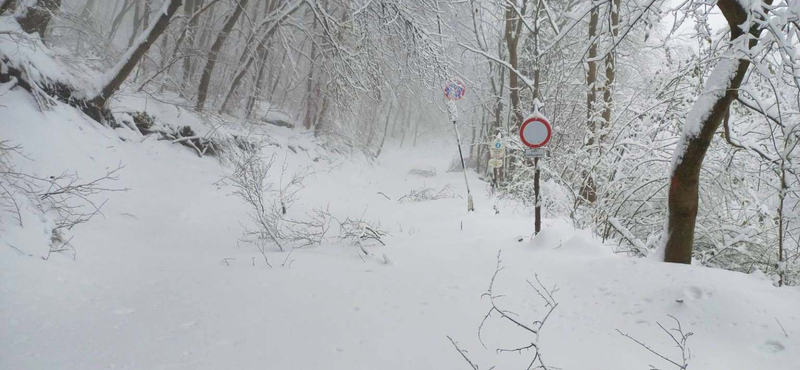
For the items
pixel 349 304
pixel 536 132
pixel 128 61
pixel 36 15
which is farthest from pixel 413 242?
pixel 36 15

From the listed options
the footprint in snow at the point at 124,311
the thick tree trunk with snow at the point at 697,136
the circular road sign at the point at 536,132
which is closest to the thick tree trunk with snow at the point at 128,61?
the footprint in snow at the point at 124,311

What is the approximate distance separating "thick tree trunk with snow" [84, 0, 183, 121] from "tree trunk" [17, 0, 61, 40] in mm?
1106

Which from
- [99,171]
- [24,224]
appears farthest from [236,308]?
[99,171]

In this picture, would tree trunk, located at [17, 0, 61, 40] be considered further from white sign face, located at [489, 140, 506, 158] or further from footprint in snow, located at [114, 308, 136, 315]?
white sign face, located at [489, 140, 506, 158]

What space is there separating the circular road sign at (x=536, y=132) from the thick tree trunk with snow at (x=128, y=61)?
6.00 m

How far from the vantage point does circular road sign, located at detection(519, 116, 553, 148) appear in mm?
5027

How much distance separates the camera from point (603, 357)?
2389mm

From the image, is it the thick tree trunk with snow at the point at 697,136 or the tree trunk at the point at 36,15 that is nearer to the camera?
the thick tree trunk with snow at the point at 697,136

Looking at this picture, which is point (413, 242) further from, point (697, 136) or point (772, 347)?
point (772, 347)

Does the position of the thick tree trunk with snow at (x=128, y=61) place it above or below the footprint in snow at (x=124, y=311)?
above

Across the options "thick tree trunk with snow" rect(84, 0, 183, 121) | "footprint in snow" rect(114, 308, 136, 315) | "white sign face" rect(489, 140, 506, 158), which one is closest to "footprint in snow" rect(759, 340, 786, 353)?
"footprint in snow" rect(114, 308, 136, 315)

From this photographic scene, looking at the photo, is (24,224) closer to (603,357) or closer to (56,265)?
(56,265)

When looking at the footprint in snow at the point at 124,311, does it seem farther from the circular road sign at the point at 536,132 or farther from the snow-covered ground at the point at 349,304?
the circular road sign at the point at 536,132

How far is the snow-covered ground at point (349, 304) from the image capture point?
7.78 ft
